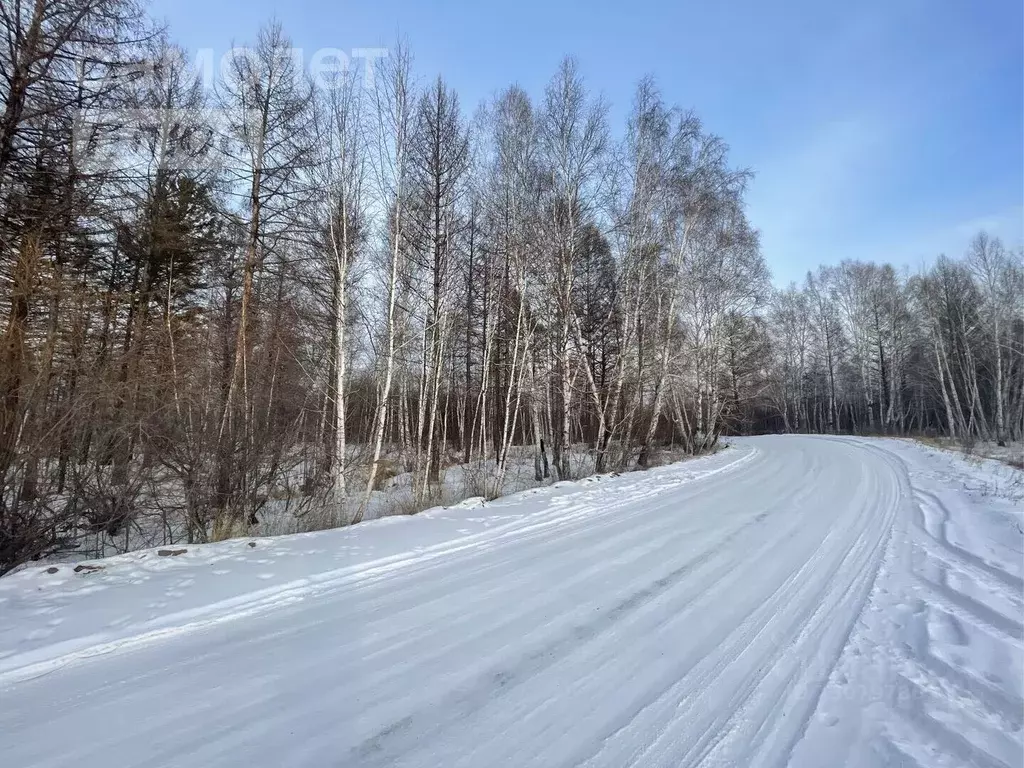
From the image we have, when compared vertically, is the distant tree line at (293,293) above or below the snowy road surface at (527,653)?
above

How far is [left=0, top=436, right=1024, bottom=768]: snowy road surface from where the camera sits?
2.24m

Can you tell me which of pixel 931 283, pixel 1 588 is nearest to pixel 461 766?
pixel 1 588

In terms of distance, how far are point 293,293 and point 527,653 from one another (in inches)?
552

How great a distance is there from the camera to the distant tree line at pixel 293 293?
5785 millimetres

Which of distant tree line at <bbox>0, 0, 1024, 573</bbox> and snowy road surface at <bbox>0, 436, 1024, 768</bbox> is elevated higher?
distant tree line at <bbox>0, 0, 1024, 573</bbox>

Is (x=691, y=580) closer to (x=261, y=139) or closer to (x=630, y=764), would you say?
(x=630, y=764)

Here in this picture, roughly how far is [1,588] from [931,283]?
44.8 m

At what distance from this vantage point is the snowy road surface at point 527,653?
224 centimetres

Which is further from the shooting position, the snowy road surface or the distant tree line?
the distant tree line

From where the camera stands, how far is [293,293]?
14.5m

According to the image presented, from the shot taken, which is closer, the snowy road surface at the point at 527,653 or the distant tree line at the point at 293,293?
the snowy road surface at the point at 527,653

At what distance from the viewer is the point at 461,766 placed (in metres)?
2.09

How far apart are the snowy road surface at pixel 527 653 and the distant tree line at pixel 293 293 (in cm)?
154

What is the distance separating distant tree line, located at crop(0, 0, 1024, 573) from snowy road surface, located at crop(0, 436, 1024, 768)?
154cm
